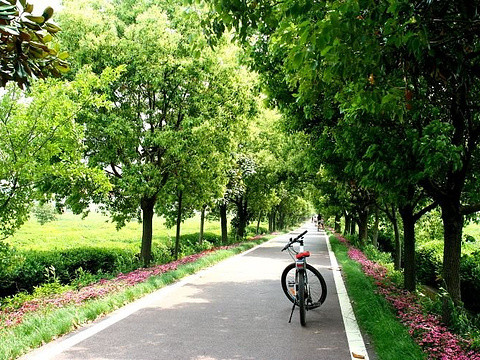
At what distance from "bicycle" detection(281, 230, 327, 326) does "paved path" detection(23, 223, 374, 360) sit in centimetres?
23

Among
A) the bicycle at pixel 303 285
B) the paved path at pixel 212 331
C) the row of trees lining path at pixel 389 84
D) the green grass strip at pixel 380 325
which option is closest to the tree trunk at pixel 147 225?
the paved path at pixel 212 331

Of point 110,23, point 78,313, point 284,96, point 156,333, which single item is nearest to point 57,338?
point 78,313

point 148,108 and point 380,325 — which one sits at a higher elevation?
point 148,108

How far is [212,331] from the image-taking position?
585 centimetres

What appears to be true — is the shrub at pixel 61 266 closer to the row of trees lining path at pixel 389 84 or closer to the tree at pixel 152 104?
the tree at pixel 152 104

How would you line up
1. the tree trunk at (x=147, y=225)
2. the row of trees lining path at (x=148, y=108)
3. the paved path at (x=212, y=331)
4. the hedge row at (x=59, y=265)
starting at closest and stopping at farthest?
1. the paved path at (x=212, y=331)
2. the hedge row at (x=59, y=265)
3. the row of trees lining path at (x=148, y=108)
4. the tree trunk at (x=147, y=225)

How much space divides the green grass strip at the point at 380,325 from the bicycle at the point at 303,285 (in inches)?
28.4

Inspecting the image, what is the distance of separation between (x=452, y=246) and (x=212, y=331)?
4.11 metres

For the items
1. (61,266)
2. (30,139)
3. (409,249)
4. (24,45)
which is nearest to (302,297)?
(409,249)

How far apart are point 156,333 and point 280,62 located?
5.60 metres

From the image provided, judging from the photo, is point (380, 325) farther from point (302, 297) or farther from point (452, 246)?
point (452, 246)

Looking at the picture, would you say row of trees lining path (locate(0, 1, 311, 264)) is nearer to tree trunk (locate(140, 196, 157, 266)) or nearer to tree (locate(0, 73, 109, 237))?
tree trunk (locate(140, 196, 157, 266))

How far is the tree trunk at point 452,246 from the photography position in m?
6.44

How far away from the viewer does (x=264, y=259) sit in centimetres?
1619
